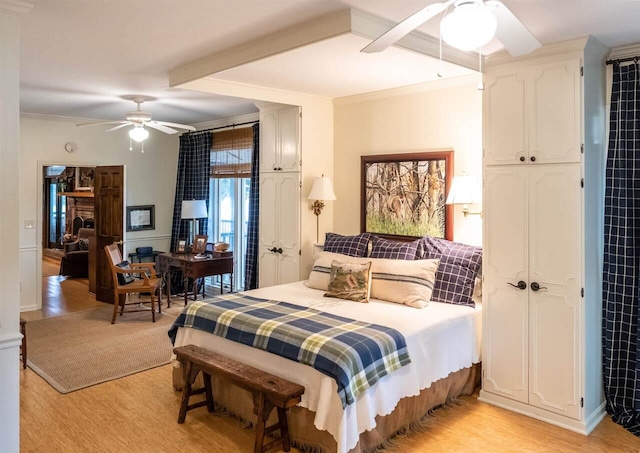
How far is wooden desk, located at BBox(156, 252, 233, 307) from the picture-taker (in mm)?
6215

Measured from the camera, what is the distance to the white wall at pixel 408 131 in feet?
13.8

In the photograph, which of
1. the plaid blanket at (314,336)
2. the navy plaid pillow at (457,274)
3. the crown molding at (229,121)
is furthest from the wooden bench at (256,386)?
the crown molding at (229,121)

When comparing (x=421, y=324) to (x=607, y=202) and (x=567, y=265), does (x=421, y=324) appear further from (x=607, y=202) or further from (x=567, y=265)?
(x=607, y=202)

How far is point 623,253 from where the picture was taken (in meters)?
3.34

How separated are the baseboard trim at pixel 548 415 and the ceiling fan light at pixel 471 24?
2671 mm

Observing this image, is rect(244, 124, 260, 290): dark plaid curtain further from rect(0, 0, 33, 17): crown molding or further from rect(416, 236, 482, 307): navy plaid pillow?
rect(0, 0, 33, 17): crown molding

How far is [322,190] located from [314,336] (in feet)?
7.21

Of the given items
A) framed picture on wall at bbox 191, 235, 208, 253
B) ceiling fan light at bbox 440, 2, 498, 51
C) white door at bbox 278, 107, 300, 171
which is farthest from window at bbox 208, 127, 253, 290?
ceiling fan light at bbox 440, 2, 498, 51

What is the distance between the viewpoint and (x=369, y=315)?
138 inches

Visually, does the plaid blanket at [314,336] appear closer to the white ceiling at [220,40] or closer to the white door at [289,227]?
the white door at [289,227]

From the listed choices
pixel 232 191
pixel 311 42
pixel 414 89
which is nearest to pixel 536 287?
pixel 414 89

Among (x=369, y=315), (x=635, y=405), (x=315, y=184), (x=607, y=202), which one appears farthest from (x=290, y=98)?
(x=635, y=405)

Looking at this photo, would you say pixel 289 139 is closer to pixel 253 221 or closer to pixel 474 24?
pixel 253 221

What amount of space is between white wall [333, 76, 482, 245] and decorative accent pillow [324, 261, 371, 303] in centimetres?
95
